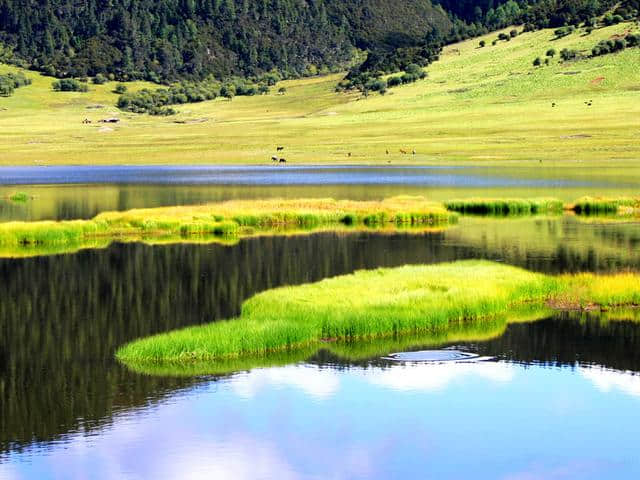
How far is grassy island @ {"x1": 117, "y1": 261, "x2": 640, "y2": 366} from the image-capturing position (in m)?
26.3

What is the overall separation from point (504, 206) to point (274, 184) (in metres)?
26.6

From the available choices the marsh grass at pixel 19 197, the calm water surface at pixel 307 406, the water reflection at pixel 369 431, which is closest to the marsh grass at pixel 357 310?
the calm water surface at pixel 307 406

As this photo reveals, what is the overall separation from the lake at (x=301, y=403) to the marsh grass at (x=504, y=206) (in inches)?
1168

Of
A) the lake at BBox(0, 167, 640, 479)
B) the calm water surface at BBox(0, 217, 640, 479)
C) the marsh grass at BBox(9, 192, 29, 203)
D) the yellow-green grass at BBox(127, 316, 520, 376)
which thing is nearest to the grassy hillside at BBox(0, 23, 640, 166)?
the marsh grass at BBox(9, 192, 29, 203)

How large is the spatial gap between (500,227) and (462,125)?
8610cm

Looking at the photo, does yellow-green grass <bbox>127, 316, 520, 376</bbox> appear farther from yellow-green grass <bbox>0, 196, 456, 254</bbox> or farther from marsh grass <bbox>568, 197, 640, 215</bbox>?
marsh grass <bbox>568, 197, 640, 215</bbox>

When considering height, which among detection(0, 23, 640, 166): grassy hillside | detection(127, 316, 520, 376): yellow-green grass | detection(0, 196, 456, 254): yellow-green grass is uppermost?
detection(0, 23, 640, 166): grassy hillside

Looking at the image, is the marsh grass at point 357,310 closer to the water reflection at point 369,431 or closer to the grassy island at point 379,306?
the grassy island at point 379,306

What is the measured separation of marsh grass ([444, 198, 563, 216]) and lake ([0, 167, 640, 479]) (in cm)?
2966

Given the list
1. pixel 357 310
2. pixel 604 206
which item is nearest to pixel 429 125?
pixel 604 206

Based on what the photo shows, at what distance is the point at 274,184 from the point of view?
8588 centimetres

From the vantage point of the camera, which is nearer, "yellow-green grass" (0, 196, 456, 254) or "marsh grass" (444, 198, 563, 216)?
"yellow-green grass" (0, 196, 456, 254)

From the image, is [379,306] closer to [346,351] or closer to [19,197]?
[346,351]

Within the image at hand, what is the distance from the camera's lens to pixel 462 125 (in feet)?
460
